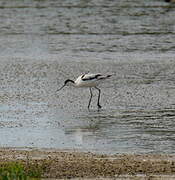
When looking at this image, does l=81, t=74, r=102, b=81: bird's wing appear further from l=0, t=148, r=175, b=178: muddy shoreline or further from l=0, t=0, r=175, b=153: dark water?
l=0, t=148, r=175, b=178: muddy shoreline

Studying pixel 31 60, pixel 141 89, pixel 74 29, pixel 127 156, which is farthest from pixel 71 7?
pixel 127 156

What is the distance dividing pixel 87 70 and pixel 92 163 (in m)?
11.0

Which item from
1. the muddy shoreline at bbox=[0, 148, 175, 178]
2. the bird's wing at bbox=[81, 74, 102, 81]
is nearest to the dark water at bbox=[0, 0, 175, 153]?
the bird's wing at bbox=[81, 74, 102, 81]

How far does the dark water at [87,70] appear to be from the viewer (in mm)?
12883

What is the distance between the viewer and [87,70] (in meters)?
21.1

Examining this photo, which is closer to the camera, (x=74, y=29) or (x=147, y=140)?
(x=147, y=140)

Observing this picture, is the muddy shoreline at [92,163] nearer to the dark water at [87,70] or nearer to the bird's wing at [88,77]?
the dark water at [87,70]

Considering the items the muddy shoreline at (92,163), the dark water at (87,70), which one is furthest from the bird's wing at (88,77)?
the muddy shoreline at (92,163)

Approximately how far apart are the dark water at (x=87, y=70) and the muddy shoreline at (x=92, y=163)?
0.75 meters

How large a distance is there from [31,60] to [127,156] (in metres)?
12.5

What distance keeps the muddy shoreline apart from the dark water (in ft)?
2.46

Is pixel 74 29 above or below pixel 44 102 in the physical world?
above

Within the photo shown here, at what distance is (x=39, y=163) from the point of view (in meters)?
10.2

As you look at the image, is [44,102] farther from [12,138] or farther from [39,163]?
[39,163]
